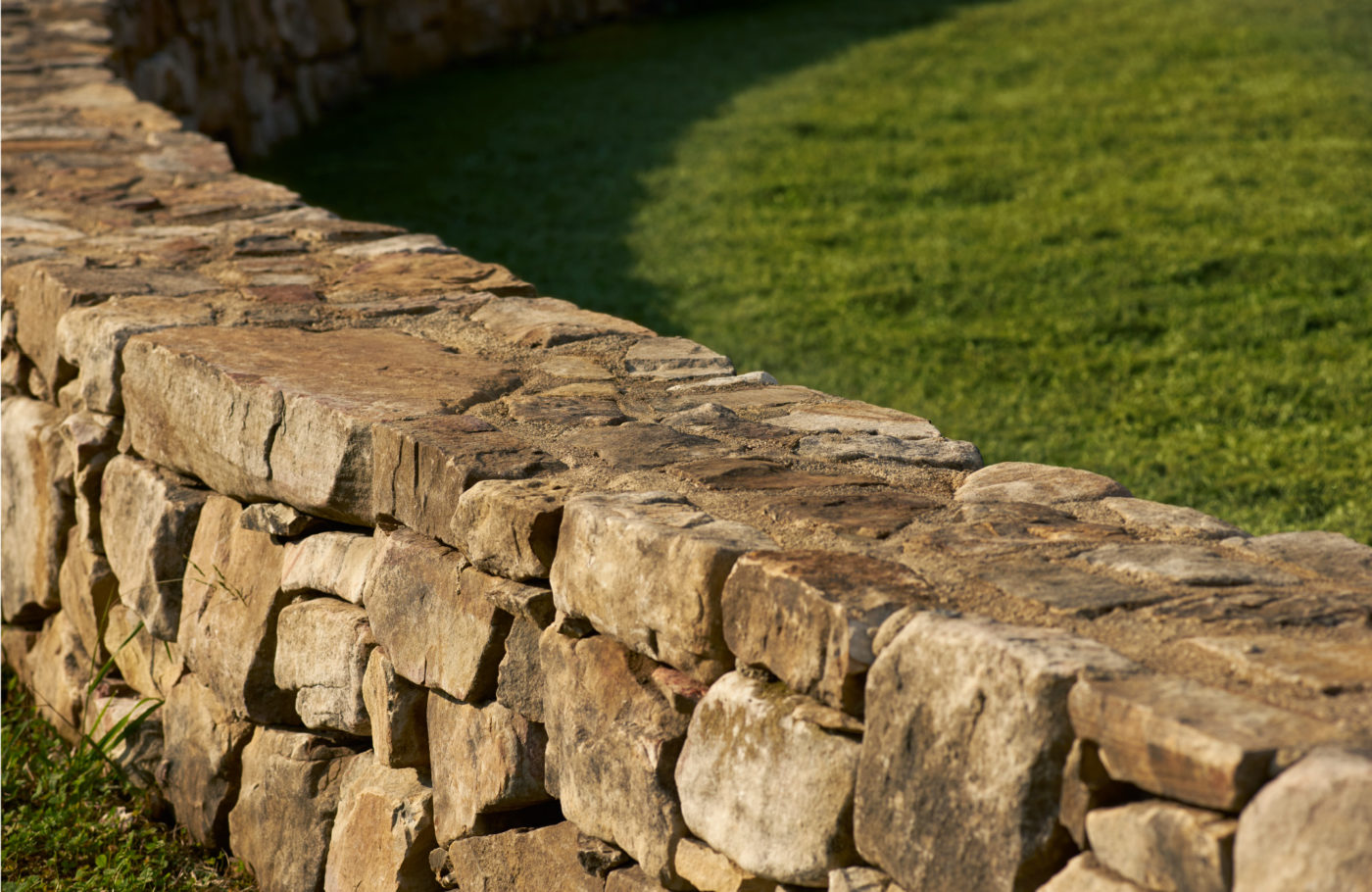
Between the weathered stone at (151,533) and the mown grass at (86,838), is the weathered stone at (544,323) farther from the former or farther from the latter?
the mown grass at (86,838)

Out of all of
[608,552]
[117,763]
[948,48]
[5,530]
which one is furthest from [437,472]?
[948,48]

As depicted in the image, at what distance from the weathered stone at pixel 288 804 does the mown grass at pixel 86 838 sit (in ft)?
0.38

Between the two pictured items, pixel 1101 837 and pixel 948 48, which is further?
pixel 948 48

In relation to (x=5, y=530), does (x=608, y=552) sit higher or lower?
higher

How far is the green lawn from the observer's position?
4.08m

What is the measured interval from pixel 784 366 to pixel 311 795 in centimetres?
252

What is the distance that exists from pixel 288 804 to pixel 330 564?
0.45 metres

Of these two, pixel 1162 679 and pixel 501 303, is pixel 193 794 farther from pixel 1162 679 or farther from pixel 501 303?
pixel 1162 679

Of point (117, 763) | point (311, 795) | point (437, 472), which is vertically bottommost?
point (117, 763)

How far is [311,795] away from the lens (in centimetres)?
228

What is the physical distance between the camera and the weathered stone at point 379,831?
203cm

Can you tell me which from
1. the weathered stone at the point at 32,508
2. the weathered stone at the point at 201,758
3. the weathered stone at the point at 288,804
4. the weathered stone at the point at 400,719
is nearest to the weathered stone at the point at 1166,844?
the weathered stone at the point at 400,719

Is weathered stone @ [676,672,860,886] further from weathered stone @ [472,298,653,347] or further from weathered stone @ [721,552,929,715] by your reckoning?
weathered stone @ [472,298,653,347]

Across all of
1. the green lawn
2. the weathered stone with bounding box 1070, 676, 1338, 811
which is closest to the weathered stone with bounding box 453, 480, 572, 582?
the weathered stone with bounding box 1070, 676, 1338, 811
